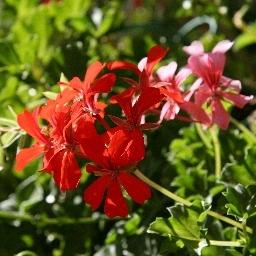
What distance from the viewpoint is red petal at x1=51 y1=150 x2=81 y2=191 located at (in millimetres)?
681

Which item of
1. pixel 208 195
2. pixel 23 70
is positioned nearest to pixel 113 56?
pixel 23 70

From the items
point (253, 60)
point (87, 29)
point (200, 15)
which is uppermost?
point (87, 29)

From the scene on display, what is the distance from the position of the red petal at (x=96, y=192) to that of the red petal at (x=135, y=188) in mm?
20

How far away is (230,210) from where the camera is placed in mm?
715

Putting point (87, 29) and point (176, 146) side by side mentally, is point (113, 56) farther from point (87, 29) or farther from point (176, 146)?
point (176, 146)

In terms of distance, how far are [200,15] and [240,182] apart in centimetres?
68

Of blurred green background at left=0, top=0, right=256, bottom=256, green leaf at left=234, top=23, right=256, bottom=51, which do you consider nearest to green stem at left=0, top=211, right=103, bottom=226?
blurred green background at left=0, top=0, right=256, bottom=256

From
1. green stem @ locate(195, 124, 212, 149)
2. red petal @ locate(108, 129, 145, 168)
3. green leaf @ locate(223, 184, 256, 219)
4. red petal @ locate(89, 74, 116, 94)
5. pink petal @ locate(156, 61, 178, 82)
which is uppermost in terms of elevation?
red petal @ locate(89, 74, 116, 94)

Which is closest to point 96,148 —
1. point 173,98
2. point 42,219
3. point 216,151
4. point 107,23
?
point 173,98

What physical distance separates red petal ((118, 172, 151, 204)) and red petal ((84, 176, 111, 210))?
0.8 inches

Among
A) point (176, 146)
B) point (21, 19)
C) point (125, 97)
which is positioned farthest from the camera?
point (21, 19)

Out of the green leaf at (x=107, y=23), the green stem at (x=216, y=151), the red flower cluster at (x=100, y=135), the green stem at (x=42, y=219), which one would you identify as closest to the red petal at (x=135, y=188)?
the red flower cluster at (x=100, y=135)

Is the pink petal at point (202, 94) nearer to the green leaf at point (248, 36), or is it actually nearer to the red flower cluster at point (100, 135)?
the red flower cluster at point (100, 135)

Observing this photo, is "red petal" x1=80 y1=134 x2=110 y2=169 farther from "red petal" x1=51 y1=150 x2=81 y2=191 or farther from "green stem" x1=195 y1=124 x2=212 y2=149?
"green stem" x1=195 y1=124 x2=212 y2=149
